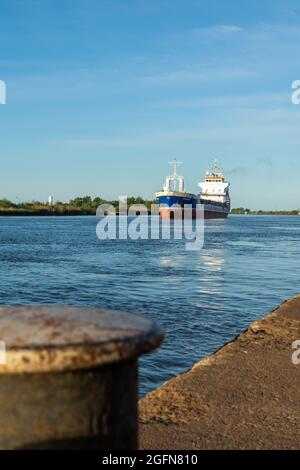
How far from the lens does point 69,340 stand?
1.61 m

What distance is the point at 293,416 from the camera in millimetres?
4156

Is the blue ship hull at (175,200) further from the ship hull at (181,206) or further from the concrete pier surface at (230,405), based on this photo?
the concrete pier surface at (230,405)

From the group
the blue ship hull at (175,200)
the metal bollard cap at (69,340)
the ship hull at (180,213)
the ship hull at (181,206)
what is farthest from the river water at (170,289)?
the ship hull at (180,213)

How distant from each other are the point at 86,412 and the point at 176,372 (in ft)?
16.9

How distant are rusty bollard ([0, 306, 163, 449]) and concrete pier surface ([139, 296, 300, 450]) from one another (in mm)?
1985

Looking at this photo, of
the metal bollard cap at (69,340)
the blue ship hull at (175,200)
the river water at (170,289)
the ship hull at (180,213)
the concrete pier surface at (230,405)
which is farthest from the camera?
the ship hull at (180,213)

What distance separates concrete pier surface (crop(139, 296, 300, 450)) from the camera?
3.67m

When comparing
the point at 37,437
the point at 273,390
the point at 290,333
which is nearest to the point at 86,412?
the point at 37,437

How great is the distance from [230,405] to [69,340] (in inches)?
120

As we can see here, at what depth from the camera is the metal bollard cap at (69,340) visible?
1562 millimetres

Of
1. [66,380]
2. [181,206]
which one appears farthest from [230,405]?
[181,206]

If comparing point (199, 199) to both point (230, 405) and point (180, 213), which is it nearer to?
point (180, 213)

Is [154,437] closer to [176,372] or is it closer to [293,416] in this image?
[293,416]

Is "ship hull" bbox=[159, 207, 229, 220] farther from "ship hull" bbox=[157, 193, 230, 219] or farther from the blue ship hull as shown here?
the blue ship hull
